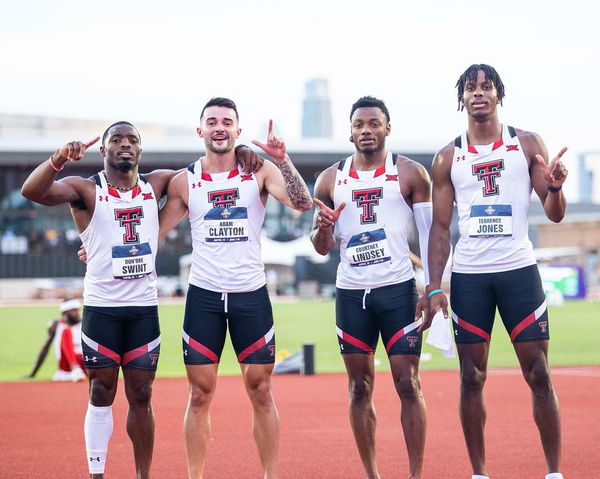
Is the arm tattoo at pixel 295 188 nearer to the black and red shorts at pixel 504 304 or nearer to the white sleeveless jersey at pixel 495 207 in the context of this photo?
the white sleeveless jersey at pixel 495 207

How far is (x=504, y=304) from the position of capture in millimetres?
6449

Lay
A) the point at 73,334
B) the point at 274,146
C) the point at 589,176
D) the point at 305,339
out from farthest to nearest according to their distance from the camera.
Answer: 1. the point at 589,176
2. the point at 305,339
3. the point at 73,334
4. the point at 274,146

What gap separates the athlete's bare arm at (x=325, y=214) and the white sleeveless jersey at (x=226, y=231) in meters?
0.39

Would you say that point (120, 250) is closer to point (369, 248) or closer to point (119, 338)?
point (119, 338)

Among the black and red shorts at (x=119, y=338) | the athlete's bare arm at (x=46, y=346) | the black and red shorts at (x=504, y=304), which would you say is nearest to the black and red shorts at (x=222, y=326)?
the black and red shorts at (x=119, y=338)

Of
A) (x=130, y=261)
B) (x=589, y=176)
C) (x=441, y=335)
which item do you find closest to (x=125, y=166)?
(x=130, y=261)

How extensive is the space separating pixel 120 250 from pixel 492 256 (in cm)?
245

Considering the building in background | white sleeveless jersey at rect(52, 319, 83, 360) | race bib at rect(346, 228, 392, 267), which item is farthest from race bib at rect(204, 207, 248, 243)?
the building in background

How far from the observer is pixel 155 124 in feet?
380

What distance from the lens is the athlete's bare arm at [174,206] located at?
6.84m

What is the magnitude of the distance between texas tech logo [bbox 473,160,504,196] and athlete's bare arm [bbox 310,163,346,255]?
93 centimetres

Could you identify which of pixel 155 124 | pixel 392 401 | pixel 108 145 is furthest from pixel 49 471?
pixel 155 124

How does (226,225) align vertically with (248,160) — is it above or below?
below

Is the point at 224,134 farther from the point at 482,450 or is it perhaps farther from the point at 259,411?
the point at 482,450
